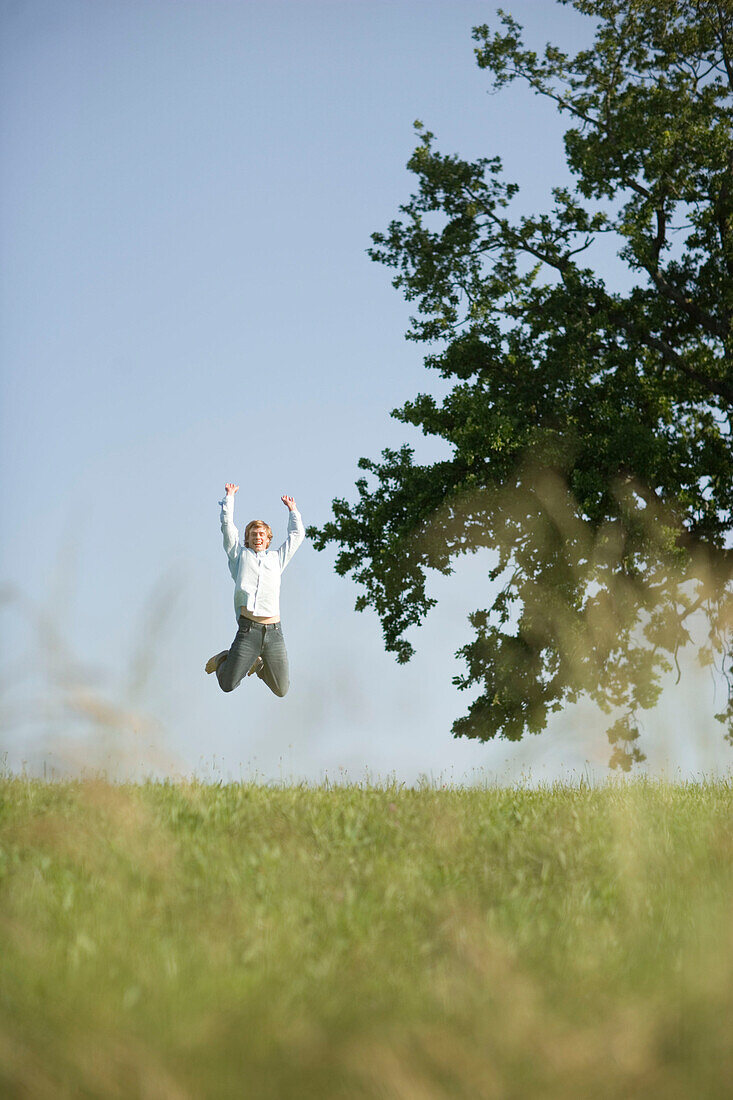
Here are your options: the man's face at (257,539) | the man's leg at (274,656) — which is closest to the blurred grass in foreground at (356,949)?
the man's leg at (274,656)

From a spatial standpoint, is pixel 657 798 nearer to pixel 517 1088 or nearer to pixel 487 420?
pixel 517 1088

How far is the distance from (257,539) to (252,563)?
351 mm

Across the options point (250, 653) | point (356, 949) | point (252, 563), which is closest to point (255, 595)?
point (252, 563)

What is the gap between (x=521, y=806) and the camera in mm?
8875

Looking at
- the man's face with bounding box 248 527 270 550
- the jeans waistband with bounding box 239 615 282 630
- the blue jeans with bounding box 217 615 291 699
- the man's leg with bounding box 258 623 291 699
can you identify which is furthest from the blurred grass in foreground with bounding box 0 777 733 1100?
the man's face with bounding box 248 527 270 550

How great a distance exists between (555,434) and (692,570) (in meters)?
3.61

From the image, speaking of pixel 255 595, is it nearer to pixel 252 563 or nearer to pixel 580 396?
pixel 252 563

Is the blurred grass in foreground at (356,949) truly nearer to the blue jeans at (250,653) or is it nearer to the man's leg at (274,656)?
the man's leg at (274,656)

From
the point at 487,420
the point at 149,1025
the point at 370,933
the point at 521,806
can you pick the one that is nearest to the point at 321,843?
the point at 370,933

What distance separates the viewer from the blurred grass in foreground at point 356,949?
294 cm

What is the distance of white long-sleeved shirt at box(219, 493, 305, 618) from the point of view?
34.8ft

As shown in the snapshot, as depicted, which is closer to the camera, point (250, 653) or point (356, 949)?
point (356, 949)

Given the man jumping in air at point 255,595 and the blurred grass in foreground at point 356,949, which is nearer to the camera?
the blurred grass in foreground at point 356,949

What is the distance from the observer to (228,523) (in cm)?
1066
